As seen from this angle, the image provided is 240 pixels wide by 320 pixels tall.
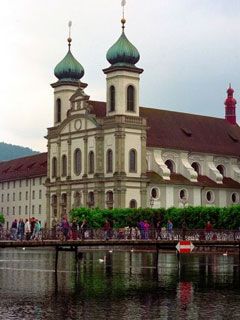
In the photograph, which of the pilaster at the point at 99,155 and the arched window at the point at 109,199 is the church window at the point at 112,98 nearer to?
the pilaster at the point at 99,155

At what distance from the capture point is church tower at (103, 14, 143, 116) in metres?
122

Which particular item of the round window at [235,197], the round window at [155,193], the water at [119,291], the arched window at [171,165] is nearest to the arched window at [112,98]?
the round window at [155,193]

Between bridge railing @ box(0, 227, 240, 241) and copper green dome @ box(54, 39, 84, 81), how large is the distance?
61.6 metres

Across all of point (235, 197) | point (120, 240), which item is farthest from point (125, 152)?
point (120, 240)

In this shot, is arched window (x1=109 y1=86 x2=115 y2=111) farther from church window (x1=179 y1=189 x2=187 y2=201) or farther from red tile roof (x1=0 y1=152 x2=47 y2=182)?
red tile roof (x1=0 y1=152 x2=47 y2=182)

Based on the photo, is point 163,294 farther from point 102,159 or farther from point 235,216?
point 102,159

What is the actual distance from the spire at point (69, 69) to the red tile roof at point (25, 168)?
1694 centimetres

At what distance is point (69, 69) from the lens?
134 meters

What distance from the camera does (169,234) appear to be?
73875 mm

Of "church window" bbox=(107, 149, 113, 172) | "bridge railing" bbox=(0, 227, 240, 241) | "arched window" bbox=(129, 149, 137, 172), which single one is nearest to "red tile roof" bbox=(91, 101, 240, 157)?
"arched window" bbox=(129, 149, 137, 172)

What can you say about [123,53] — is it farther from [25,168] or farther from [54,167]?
[25,168]

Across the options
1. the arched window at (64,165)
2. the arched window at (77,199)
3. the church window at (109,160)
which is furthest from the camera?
the arched window at (64,165)

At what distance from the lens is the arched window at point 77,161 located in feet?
414

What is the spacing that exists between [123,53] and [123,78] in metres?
3.35
